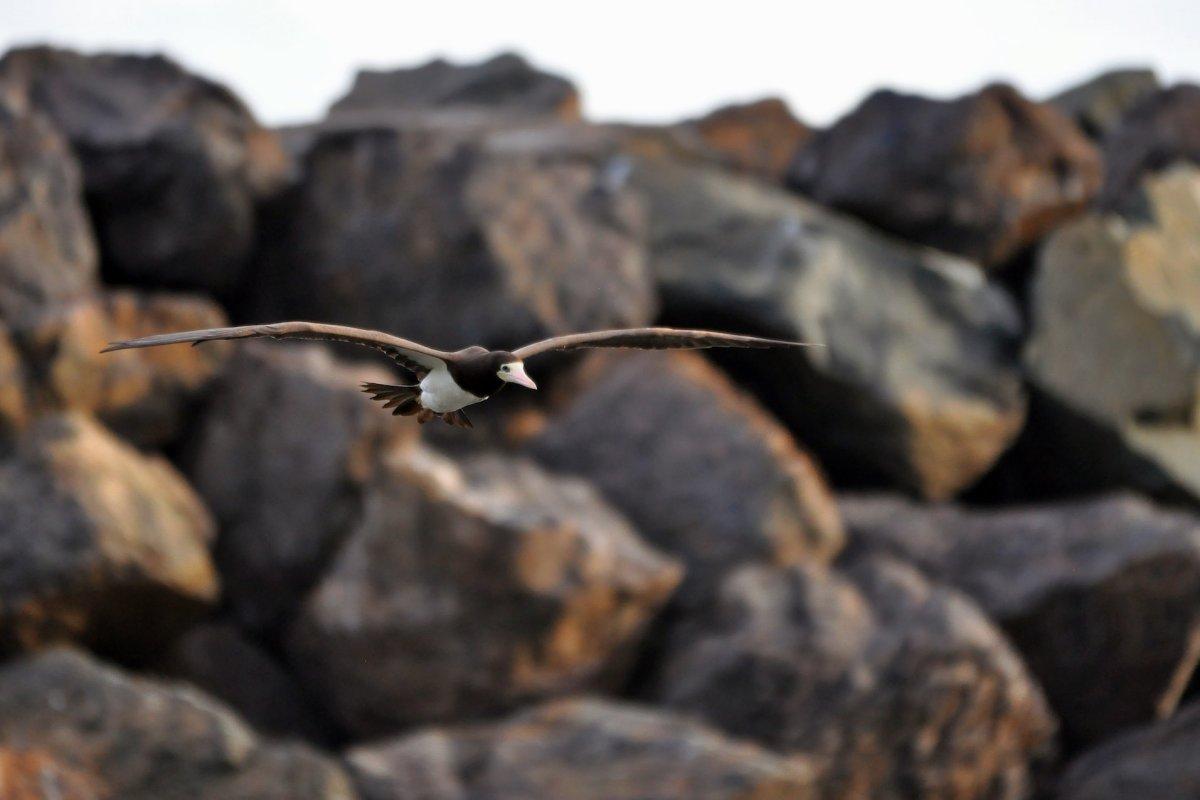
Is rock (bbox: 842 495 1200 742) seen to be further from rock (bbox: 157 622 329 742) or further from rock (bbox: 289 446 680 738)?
rock (bbox: 157 622 329 742)

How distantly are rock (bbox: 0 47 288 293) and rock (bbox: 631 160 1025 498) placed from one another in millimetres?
3360

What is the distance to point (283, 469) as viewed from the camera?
1038 cm

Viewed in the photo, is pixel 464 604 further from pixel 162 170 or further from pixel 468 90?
pixel 468 90

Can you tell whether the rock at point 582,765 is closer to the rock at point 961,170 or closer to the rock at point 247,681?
the rock at point 247,681

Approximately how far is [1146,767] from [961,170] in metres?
6.05

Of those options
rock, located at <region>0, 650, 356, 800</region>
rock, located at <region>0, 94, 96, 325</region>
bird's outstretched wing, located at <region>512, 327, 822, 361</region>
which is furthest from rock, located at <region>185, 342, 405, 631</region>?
bird's outstretched wing, located at <region>512, 327, 822, 361</region>

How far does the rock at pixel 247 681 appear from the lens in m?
9.92

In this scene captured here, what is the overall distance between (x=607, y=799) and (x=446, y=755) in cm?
90

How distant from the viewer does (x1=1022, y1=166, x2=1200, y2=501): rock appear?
474 inches

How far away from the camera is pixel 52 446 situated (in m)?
9.02

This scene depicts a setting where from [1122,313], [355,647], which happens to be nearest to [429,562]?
[355,647]

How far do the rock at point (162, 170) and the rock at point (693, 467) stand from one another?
292cm

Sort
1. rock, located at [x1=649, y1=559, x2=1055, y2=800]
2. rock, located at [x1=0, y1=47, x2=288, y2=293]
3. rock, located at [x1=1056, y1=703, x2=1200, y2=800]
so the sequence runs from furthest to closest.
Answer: rock, located at [x1=0, y1=47, x2=288, y2=293] < rock, located at [x1=649, y1=559, x2=1055, y2=800] < rock, located at [x1=1056, y1=703, x2=1200, y2=800]

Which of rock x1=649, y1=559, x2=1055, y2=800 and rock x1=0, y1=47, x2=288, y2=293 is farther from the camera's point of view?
rock x1=0, y1=47, x2=288, y2=293
